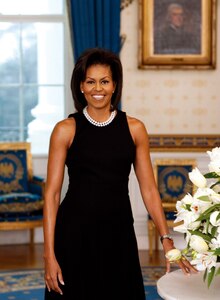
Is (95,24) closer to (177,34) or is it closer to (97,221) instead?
(177,34)

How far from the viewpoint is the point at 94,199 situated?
2.49 meters

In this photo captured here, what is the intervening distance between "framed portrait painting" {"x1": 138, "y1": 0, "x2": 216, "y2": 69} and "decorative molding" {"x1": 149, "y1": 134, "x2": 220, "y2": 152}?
72 centimetres

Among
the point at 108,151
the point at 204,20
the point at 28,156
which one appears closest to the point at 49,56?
the point at 28,156

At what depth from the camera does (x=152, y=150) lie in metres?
7.25

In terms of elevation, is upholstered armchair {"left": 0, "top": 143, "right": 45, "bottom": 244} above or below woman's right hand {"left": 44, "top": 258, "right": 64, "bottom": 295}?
below

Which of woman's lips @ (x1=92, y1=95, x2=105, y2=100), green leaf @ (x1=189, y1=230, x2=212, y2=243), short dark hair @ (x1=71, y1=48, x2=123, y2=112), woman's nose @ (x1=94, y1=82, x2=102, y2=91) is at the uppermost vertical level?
short dark hair @ (x1=71, y1=48, x2=123, y2=112)

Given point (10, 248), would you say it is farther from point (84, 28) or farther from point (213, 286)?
point (213, 286)

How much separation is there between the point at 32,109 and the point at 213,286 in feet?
17.6

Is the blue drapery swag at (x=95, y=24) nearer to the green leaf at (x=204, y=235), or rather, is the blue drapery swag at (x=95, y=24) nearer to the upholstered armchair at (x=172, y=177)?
the upholstered armchair at (x=172, y=177)

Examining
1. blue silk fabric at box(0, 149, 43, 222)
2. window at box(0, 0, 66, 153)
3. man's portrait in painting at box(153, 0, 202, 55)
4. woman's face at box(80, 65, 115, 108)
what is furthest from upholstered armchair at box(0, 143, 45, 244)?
woman's face at box(80, 65, 115, 108)

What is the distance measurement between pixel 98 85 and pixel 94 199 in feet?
1.32

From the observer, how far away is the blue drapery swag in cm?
702

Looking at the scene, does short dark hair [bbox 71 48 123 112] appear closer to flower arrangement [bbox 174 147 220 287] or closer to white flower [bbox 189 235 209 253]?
flower arrangement [bbox 174 147 220 287]

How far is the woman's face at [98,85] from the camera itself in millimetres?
2463
